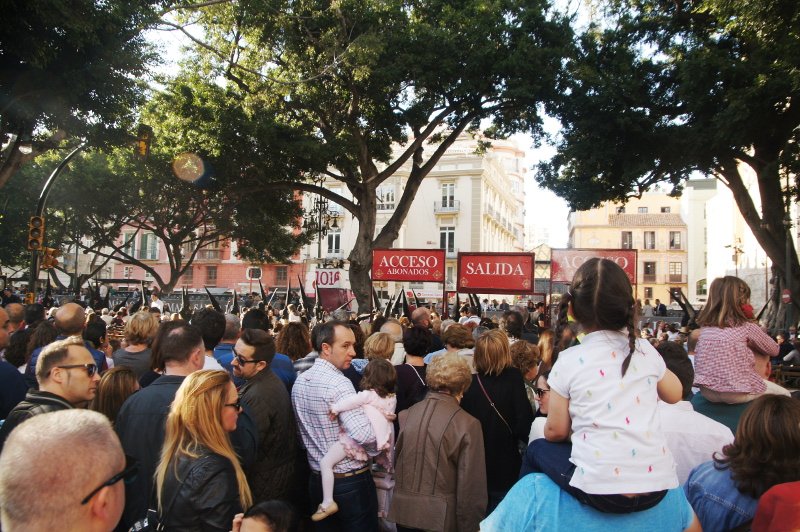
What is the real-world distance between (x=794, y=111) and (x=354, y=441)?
1616 cm

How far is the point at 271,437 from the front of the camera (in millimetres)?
4047

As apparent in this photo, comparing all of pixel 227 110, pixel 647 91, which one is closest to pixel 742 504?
pixel 647 91

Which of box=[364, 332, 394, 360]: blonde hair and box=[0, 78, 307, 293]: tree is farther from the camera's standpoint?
box=[0, 78, 307, 293]: tree

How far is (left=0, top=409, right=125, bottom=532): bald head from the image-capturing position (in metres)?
1.61

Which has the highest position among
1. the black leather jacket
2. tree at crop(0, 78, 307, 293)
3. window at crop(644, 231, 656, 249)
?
window at crop(644, 231, 656, 249)

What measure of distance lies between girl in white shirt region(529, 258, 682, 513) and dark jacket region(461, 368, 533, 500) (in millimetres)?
2141

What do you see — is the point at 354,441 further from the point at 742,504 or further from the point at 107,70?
the point at 107,70

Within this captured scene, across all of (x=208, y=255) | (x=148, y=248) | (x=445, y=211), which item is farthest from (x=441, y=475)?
(x=148, y=248)

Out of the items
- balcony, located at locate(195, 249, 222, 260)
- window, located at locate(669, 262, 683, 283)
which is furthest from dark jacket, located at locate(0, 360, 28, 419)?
window, located at locate(669, 262, 683, 283)

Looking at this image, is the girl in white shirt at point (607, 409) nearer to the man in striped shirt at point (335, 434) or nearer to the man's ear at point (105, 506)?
the man's ear at point (105, 506)

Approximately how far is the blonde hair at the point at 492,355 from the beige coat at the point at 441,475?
0.87 metres

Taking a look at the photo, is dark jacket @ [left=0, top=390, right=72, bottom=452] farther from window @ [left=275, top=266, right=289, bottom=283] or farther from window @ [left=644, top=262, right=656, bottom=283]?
window @ [left=644, top=262, right=656, bottom=283]

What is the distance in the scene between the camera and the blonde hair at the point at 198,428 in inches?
110

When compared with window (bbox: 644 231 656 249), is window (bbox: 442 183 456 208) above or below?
above
